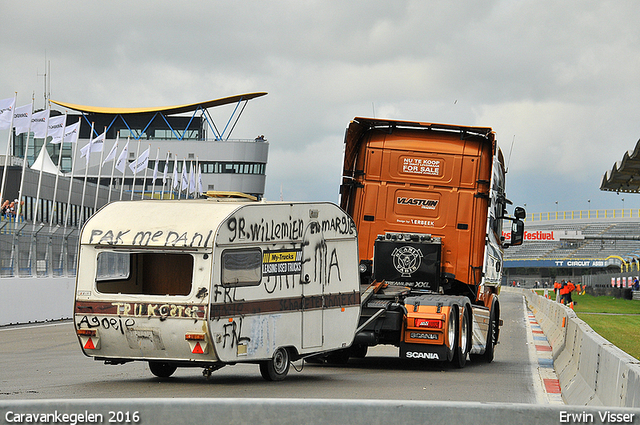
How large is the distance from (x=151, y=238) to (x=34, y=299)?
16.7 metres

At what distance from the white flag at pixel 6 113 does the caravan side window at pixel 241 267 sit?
72.1 feet

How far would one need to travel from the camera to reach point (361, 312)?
48.0 feet

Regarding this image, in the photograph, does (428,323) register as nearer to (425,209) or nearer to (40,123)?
(425,209)

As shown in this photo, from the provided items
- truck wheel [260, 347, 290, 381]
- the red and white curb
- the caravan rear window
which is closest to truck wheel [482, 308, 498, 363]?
the red and white curb

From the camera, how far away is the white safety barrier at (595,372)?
730 cm

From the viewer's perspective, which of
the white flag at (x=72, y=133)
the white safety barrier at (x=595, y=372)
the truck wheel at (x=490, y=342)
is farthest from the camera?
the white flag at (x=72, y=133)

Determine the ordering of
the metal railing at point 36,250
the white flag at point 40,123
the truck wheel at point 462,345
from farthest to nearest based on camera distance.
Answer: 1. the white flag at point 40,123
2. the metal railing at point 36,250
3. the truck wheel at point 462,345

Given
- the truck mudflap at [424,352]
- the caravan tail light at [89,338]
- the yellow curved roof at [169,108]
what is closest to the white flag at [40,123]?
the truck mudflap at [424,352]

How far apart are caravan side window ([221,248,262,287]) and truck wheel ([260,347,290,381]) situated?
111cm

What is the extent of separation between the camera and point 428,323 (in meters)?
14.2

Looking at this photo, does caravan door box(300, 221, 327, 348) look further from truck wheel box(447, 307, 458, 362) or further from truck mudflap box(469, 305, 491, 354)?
truck mudflap box(469, 305, 491, 354)

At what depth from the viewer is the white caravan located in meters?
11.3

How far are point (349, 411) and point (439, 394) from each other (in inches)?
264

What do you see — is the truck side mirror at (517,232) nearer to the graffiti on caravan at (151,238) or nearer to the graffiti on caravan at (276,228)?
the graffiti on caravan at (276,228)
